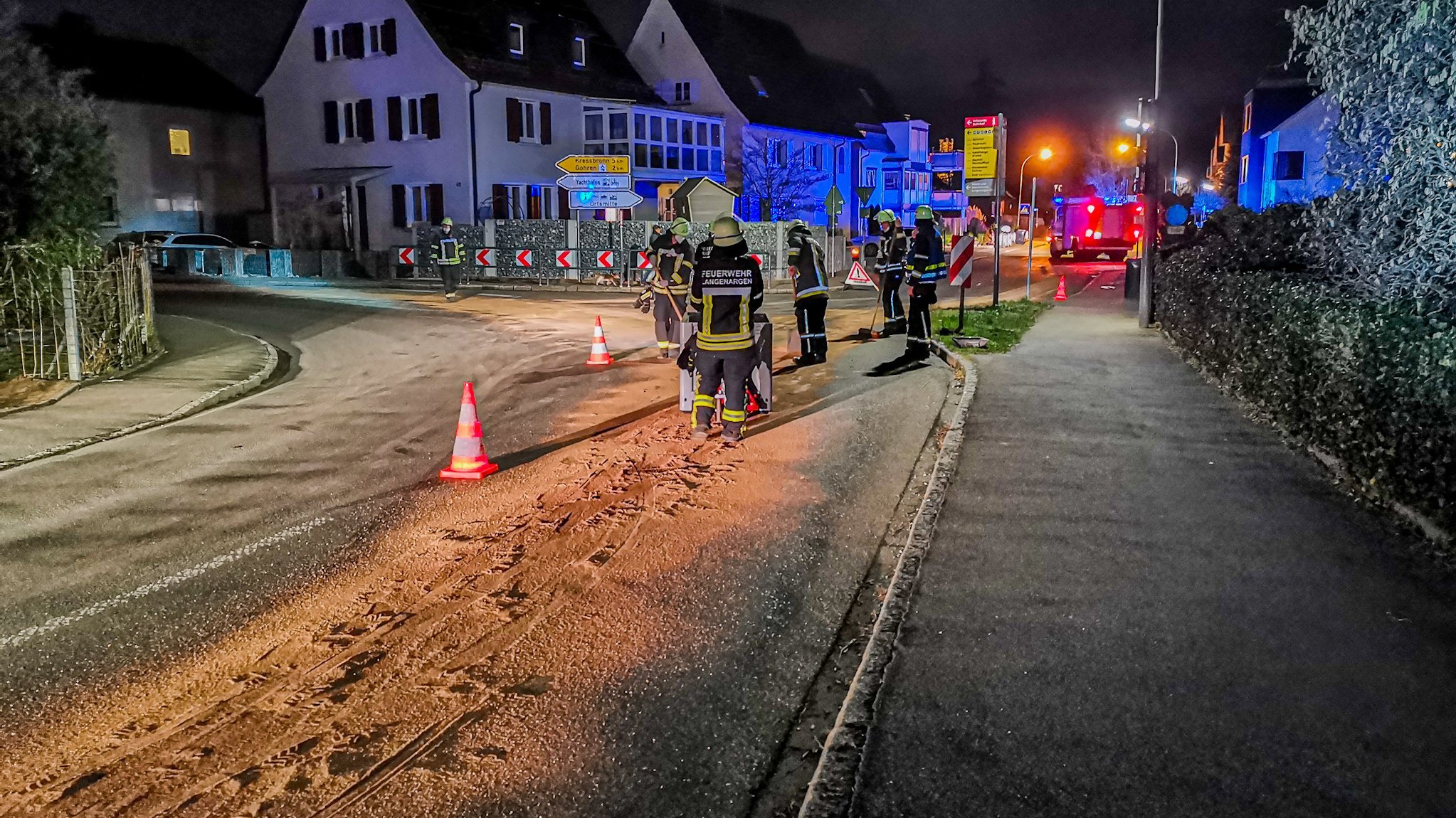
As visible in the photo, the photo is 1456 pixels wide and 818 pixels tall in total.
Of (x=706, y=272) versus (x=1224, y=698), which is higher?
(x=706, y=272)

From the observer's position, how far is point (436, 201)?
40.1 m

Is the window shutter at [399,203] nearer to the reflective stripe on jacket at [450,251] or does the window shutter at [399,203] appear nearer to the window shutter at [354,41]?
the window shutter at [354,41]

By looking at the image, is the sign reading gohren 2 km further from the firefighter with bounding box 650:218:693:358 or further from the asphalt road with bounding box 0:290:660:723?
the asphalt road with bounding box 0:290:660:723

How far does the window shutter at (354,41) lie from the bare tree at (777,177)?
16.8 m

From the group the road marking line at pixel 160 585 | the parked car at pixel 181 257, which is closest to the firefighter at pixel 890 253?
the road marking line at pixel 160 585

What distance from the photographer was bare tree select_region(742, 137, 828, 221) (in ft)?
166

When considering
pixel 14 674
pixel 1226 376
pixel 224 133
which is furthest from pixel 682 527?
pixel 224 133

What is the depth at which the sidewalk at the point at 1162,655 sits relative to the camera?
153 inches

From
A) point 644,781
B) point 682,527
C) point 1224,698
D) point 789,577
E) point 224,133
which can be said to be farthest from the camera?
point 224,133

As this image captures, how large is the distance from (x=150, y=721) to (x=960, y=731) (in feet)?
10.4

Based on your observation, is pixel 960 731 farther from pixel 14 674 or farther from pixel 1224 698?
pixel 14 674

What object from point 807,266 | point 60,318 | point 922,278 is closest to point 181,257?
point 60,318

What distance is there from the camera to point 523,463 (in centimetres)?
909

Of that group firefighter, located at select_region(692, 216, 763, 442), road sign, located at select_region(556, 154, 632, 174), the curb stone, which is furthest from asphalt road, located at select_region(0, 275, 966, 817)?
road sign, located at select_region(556, 154, 632, 174)
